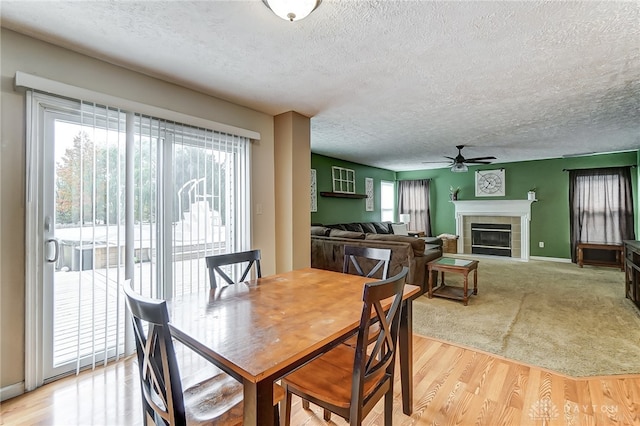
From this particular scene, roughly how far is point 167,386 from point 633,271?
506 centimetres

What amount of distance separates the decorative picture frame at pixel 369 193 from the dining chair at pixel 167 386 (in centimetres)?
643

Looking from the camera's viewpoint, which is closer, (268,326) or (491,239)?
(268,326)

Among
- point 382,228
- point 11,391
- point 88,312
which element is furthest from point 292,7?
point 382,228

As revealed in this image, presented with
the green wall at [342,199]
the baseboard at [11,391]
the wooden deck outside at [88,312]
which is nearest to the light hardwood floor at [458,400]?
the baseboard at [11,391]


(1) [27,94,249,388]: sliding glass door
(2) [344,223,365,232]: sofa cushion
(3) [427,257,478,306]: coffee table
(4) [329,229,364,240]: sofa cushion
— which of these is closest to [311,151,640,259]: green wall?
(2) [344,223,365,232]: sofa cushion

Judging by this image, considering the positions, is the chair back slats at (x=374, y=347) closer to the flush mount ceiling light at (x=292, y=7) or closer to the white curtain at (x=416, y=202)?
the flush mount ceiling light at (x=292, y=7)

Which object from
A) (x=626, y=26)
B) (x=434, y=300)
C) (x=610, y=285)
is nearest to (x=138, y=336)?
(x=626, y=26)

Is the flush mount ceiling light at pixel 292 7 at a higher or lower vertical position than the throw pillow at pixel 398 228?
higher

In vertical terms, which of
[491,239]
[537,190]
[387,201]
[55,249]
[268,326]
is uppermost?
[537,190]

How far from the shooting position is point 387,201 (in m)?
8.43

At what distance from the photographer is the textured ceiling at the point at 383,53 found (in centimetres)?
163

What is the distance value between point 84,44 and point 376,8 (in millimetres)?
1986

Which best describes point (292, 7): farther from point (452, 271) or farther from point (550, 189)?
point (550, 189)

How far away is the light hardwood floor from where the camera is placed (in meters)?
1.66
